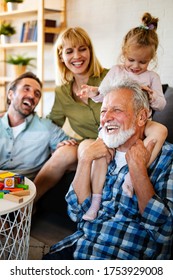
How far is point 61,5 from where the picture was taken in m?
1.70

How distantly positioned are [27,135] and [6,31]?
2.11 ft

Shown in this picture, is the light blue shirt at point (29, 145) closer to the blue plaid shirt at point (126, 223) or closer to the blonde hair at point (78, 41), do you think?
the blonde hair at point (78, 41)

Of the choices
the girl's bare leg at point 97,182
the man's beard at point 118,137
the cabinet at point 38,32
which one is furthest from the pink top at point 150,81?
the cabinet at point 38,32

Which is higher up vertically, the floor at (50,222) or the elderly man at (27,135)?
the elderly man at (27,135)

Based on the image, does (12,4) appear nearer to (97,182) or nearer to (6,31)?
(6,31)

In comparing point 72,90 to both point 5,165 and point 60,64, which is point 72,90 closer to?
point 60,64

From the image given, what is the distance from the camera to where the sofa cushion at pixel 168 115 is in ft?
4.49

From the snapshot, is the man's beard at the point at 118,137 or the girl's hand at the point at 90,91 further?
the girl's hand at the point at 90,91

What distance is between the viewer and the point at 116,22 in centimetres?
151

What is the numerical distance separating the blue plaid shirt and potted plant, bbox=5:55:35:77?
100 cm

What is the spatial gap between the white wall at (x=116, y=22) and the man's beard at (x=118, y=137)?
0.28m
